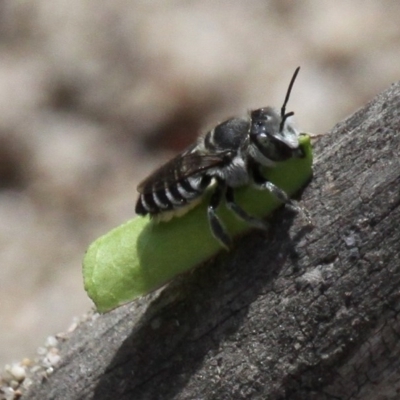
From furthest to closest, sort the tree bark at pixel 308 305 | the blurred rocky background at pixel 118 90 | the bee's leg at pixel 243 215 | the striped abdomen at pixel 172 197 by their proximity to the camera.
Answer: the blurred rocky background at pixel 118 90 < the striped abdomen at pixel 172 197 < the bee's leg at pixel 243 215 < the tree bark at pixel 308 305

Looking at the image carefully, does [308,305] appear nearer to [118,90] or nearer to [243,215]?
[243,215]

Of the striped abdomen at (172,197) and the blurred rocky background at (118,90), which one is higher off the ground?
the blurred rocky background at (118,90)

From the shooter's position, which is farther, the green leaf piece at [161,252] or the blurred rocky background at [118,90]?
the blurred rocky background at [118,90]

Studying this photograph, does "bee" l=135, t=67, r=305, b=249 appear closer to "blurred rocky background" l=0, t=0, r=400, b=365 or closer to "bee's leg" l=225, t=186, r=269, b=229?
"bee's leg" l=225, t=186, r=269, b=229

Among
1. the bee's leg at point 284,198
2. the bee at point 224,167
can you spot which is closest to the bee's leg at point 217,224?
the bee at point 224,167

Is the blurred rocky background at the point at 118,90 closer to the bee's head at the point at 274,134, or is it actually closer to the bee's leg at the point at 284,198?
the bee's head at the point at 274,134

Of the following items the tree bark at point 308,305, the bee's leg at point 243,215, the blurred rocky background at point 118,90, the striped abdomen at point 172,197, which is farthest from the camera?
the blurred rocky background at point 118,90

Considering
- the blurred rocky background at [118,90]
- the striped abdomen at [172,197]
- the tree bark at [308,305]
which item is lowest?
the tree bark at [308,305]

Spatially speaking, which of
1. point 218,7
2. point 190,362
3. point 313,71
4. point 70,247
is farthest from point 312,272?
point 218,7

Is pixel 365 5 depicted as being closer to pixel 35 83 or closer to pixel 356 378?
pixel 35 83
